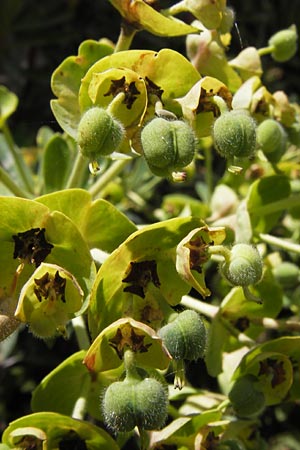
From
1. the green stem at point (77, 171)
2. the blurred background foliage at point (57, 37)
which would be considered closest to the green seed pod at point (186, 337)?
the green stem at point (77, 171)

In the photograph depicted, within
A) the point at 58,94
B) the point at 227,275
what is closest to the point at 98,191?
the point at 58,94

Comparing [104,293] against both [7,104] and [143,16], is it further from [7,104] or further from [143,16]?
[7,104]

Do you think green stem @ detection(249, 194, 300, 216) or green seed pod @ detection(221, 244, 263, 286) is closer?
green seed pod @ detection(221, 244, 263, 286)

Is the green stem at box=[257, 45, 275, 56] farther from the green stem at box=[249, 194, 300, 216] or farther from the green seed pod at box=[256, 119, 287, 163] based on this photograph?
the green stem at box=[249, 194, 300, 216]

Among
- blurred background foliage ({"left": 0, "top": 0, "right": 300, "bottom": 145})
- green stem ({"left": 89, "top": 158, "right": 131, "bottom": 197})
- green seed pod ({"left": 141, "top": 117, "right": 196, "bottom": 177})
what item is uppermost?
green seed pod ({"left": 141, "top": 117, "right": 196, "bottom": 177})

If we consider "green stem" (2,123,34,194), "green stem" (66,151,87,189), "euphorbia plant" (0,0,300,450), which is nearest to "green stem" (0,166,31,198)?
"euphorbia plant" (0,0,300,450)

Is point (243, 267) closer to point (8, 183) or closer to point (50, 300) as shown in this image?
point (50, 300)

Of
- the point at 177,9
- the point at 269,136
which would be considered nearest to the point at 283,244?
the point at 269,136
